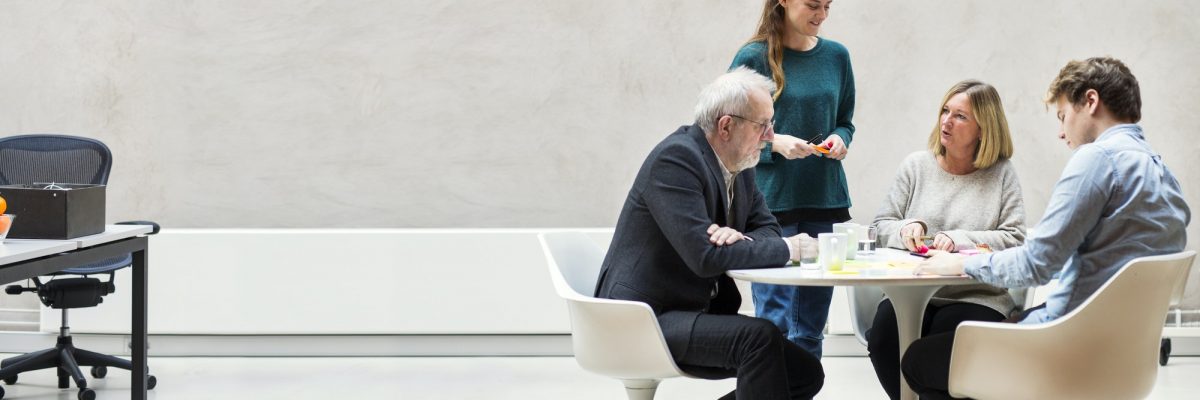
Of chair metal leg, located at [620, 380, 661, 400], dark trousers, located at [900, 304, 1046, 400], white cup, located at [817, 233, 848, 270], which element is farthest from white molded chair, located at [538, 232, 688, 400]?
dark trousers, located at [900, 304, 1046, 400]

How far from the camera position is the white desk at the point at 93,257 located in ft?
9.34

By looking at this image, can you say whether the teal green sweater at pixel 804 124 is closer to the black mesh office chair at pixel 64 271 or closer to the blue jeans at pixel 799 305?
the blue jeans at pixel 799 305

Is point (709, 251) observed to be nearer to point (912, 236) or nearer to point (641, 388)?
point (641, 388)

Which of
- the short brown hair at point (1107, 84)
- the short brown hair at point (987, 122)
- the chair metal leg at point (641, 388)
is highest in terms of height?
the short brown hair at point (1107, 84)

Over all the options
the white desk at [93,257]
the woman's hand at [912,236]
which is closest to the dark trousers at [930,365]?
the woman's hand at [912,236]

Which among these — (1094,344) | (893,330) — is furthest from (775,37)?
(1094,344)

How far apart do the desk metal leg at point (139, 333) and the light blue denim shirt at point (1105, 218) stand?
2.68 metres

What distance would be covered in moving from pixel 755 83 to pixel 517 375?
230cm

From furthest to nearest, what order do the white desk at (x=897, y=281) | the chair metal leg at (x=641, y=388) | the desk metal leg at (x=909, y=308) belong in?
the desk metal leg at (x=909, y=308), the chair metal leg at (x=641, y=388), the white desk at (x=897, y=281)

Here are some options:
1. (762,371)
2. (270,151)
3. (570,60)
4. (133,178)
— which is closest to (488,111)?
(570,60)

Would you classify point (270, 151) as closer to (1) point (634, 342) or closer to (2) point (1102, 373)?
(1) point (634, 342)

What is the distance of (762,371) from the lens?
250cm

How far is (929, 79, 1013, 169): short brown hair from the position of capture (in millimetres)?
3102

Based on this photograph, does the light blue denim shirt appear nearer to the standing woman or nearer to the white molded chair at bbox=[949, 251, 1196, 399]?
the white molded chair at bbox=[949, 251, 1196, 399]
